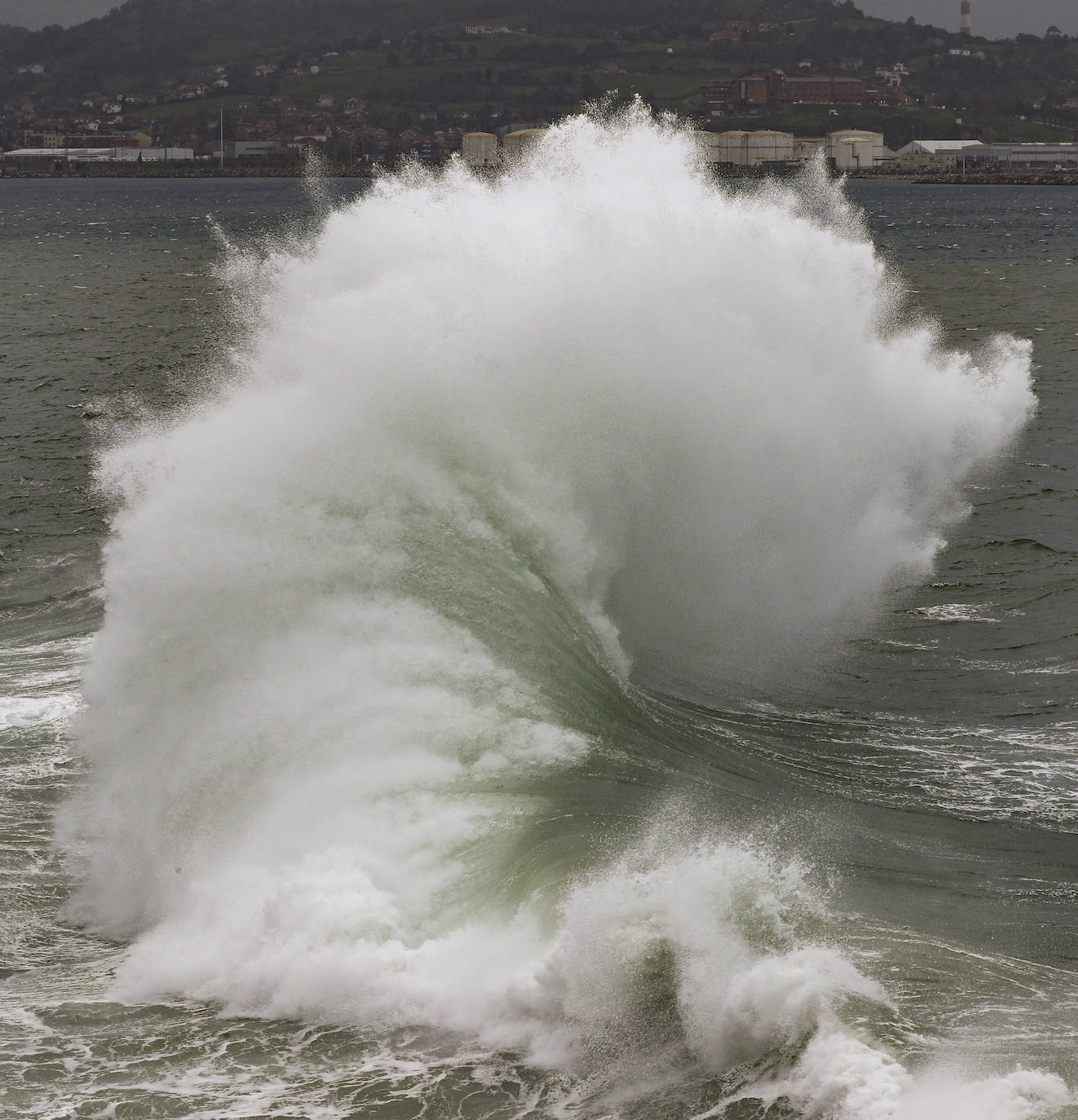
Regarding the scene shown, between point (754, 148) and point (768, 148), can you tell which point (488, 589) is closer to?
point (754, 148)

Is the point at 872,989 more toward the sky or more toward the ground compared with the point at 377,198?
more toward the ground

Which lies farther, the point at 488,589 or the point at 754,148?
the point at 754,148

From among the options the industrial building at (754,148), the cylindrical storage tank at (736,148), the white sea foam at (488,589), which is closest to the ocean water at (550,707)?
the white sea foam at (488,589)

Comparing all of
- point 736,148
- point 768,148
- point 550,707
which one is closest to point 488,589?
point 550,707

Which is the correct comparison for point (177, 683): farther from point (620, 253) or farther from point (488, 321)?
point (620, 253)

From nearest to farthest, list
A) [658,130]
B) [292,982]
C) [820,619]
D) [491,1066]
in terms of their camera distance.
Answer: [491,1066]
[292,982]
[820,619]
[658,130]

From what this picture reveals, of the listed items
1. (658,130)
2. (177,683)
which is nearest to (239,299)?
(658,130)

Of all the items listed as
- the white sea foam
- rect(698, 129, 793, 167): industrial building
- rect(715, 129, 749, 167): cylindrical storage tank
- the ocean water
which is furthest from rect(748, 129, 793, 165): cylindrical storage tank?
the white sea foam
